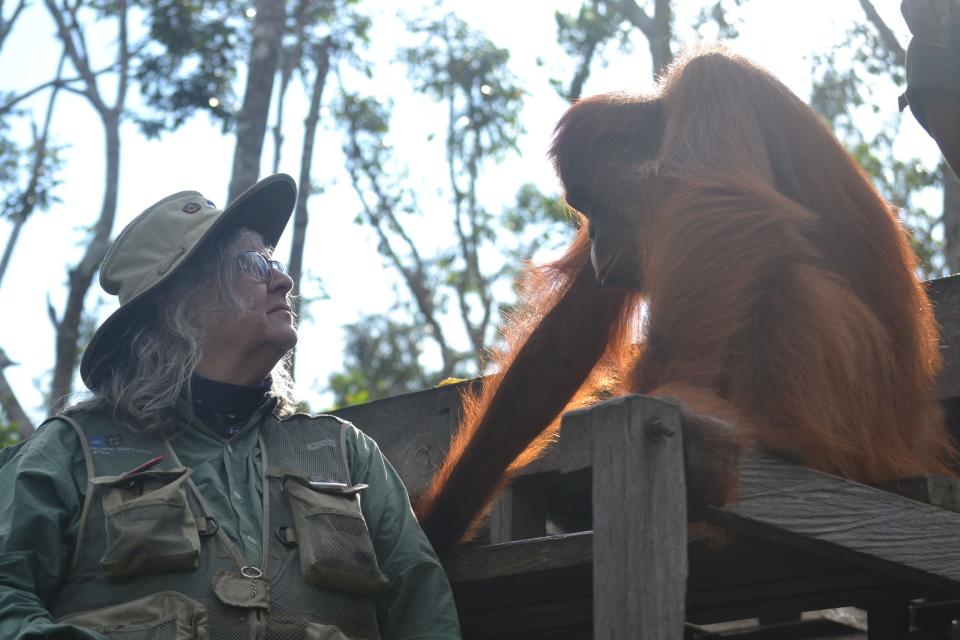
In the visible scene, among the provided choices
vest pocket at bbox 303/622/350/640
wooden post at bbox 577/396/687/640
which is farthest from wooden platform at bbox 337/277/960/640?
vest pocket at bbox 303/622/350/640

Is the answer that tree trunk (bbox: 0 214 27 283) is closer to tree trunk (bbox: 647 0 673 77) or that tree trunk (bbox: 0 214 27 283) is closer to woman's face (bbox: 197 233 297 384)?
tree trunk (bbox: 647 0 673 77)

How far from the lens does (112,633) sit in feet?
7.97

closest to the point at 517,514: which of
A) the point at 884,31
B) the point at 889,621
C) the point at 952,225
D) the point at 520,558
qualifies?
the point at 520,558

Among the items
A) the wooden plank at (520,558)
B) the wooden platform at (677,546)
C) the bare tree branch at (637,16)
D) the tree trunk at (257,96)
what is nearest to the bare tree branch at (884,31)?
the bare tree branch at (637,16)

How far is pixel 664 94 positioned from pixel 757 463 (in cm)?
143

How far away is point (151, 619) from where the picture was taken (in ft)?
8.02

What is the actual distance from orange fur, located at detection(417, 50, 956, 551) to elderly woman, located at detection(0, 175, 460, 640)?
0.40m

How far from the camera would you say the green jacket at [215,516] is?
2434 millimetres

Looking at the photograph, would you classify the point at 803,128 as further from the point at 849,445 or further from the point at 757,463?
the point at 757,463

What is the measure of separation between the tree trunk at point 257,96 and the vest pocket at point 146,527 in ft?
17.1

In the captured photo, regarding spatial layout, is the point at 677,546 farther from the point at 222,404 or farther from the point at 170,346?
the point at 170,346

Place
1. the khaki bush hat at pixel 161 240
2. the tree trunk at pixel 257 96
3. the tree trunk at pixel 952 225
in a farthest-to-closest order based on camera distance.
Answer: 1. the tree trunk at pixel 952 225
2. the tree trunk at pixel 257 96
3. the khaki bush hat at pixel 161 240

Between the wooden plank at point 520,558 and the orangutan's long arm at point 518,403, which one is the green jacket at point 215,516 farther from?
the orangutan's long arm at point 518,403

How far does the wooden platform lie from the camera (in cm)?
196
